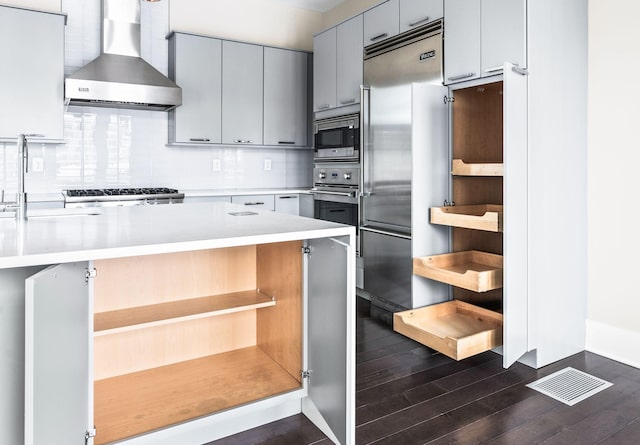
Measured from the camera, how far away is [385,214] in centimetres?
356

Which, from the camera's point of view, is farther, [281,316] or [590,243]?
[590,243]

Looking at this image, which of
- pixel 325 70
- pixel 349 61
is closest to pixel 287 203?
pixel 325 70

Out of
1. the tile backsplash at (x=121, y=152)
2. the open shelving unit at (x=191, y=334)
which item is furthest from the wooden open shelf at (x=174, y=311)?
the tile backsplash at (x=121, y=152)

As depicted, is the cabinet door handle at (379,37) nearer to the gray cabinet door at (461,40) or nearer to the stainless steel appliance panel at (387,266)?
the gray cabinet door at (461,40)

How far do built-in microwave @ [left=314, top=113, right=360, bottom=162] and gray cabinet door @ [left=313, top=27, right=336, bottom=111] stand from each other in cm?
17

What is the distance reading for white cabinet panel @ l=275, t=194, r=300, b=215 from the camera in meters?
4.56

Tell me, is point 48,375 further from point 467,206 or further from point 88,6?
point 88,6

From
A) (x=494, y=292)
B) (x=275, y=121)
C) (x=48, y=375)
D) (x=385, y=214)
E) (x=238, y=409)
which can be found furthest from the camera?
(x=275, y=121)

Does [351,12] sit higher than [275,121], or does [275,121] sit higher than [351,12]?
[351,12]

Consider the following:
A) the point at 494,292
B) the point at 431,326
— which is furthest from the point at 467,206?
the point at 431,326

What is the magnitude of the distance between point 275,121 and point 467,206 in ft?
7.79

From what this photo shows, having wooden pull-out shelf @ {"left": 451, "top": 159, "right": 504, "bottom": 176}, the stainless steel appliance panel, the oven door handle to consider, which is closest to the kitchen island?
wooden pull-out shelf @ {"left": 451, "top": 159, "right": 504, "bottom": 176}

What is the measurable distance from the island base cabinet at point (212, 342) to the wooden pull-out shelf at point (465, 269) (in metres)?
1.06

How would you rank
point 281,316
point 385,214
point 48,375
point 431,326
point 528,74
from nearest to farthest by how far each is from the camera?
1. point 48,375
2. point 281,316
3. point 528,74
4. point 431,326
5. point 385,214
